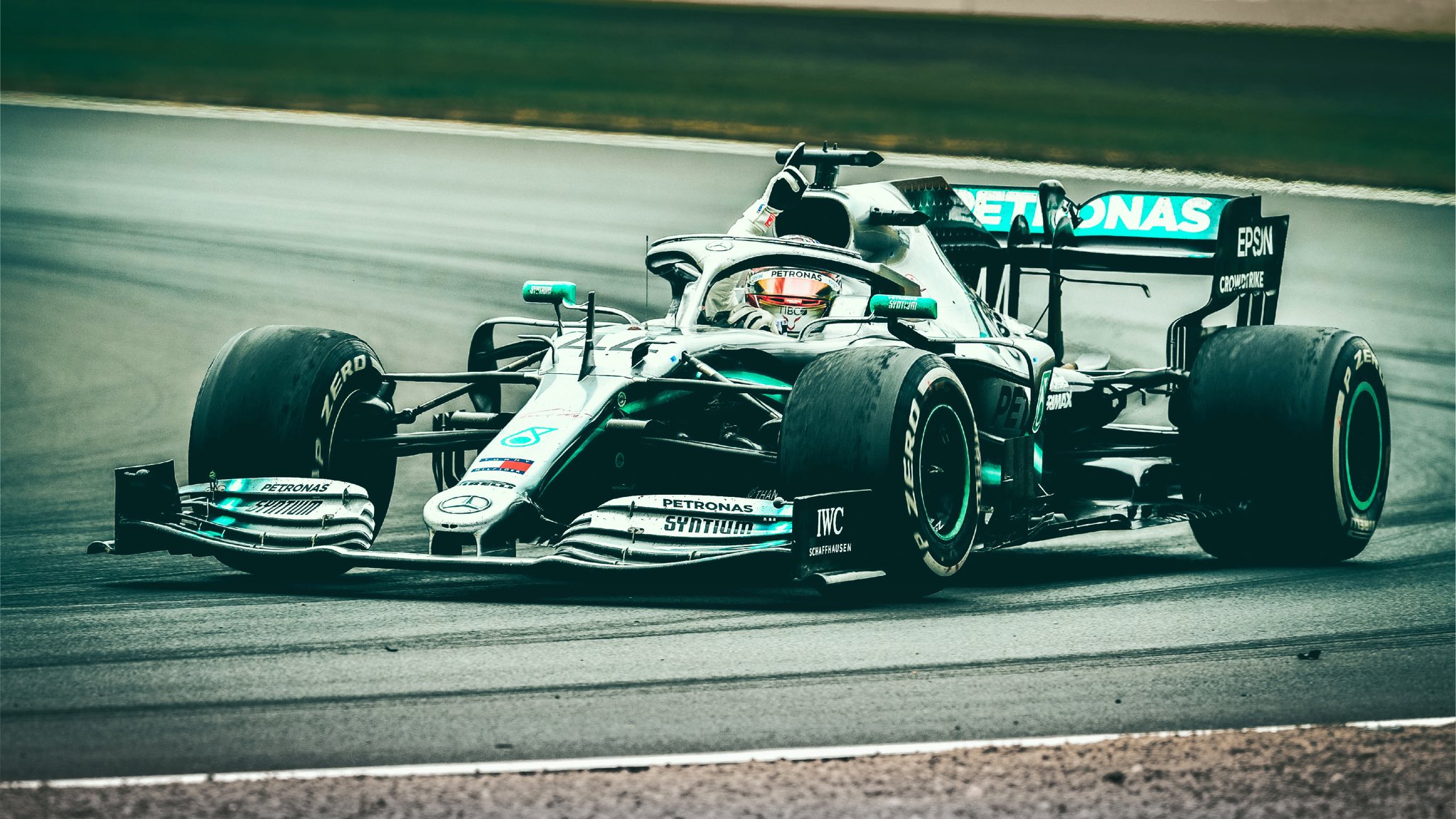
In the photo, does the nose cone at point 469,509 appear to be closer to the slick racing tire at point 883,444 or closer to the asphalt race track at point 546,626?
the asphalt race track at point 546,626

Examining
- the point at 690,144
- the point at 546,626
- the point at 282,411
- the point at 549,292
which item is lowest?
the point at 546,626

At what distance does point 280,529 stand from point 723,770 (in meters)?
3.36

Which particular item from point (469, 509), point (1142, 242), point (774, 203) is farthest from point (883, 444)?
point (1142, 242)

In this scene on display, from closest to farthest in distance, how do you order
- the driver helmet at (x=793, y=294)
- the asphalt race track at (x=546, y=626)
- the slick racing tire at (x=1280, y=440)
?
1. the asphalt race track at (x=546, y=626)
2. the driver helmet at (x=793, y=294)
3. the slick racing tire at (x=1280, y=440)

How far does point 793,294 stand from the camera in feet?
31.6

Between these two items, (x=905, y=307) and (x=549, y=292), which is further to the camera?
(x=549, y=292)

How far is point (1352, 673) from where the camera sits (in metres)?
7.11

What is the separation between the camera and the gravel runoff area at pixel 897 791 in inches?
205

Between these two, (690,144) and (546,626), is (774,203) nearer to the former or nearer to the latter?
(546,626)

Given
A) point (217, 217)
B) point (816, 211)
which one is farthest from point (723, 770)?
point (217, 217)

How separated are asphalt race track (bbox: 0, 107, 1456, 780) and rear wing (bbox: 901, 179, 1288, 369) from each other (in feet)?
4.57

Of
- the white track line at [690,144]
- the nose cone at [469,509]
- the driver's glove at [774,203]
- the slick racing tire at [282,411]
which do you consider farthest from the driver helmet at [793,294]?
the white track line at [690,144]

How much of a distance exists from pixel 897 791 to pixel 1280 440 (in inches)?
198

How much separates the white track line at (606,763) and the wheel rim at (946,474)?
2.46 m
